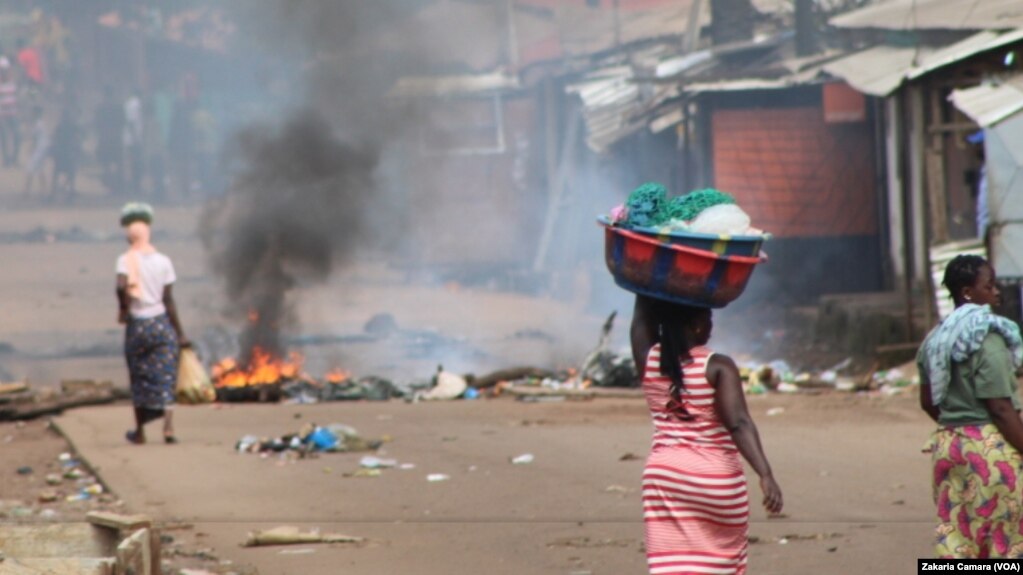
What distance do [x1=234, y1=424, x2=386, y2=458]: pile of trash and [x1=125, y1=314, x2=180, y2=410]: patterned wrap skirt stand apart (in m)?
0.65

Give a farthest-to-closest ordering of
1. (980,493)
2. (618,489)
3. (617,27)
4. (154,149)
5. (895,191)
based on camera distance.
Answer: (154,149) → (617,27) → (895,191) → (618,489) → (980,493)

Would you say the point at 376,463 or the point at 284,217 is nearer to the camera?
the point at 376,463

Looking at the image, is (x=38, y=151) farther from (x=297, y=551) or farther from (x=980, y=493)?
Result: (x=980, y=493)

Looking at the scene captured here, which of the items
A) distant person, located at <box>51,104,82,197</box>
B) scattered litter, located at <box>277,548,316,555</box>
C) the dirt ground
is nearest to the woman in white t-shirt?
the dirt ground

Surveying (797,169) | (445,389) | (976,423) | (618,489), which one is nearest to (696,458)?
(976,423)

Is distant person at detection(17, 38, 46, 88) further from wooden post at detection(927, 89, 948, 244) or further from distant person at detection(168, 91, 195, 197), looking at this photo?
wooden post at detection(927, 89, 948, 244)

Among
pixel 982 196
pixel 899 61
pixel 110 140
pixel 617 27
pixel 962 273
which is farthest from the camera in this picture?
pixel 110 140

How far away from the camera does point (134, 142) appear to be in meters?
34.0

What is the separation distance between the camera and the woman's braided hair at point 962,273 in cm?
543

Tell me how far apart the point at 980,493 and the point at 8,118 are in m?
31.1

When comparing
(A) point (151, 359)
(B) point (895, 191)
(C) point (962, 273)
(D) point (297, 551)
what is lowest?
(D) point (297, 551)

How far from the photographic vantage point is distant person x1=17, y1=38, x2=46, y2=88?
1296 inches

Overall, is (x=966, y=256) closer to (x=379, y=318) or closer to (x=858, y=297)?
(x=858, y=297)

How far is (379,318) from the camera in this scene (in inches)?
898
